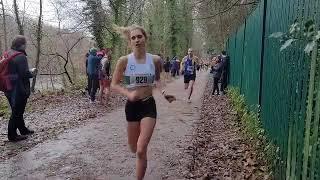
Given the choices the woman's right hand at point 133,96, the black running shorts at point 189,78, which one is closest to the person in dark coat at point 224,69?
the black running shorts at point 189,78

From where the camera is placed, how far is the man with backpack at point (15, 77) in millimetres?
8383

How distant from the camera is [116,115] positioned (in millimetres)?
12711

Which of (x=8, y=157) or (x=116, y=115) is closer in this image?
(x=8, y=157)

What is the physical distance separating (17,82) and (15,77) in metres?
0.11

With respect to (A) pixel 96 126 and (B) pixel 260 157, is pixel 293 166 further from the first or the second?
(A) pixel 96 126

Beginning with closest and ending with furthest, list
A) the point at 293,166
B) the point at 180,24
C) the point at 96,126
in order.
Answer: the point at 293,166
the point at 96,126
the point at 180,24

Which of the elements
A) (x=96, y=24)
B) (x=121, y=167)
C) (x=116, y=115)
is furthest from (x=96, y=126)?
(x=96, y=24)

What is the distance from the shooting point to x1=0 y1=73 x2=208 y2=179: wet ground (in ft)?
21.4

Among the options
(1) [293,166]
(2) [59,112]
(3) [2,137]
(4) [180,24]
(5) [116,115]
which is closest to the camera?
(1) [293,166]

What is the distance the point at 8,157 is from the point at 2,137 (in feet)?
6.70

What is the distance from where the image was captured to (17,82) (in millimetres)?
8508

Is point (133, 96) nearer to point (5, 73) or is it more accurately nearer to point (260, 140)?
point (260, 140)

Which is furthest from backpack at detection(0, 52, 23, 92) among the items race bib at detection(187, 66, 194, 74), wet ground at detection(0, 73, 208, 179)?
race bib at detection(187, 66, 194, 74)

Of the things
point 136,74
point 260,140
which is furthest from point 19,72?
point 260,140
